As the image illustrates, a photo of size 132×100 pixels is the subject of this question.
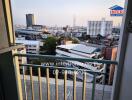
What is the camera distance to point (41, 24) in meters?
1.87

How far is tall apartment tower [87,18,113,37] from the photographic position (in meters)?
1.63

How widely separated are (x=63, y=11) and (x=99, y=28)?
468 mm

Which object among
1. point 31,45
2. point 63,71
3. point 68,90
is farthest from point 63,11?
point 68,90

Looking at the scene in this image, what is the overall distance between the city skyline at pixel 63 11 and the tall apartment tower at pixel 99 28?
50 millimetres

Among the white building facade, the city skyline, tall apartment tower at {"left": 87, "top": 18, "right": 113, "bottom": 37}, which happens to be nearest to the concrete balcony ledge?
the white building facade

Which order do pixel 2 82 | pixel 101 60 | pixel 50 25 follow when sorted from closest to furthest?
pixel 101 60
pixel 50 25
pixel 2 82

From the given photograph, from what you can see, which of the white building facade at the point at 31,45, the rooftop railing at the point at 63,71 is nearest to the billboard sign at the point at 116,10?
the rooftop railing at the point at 63,71

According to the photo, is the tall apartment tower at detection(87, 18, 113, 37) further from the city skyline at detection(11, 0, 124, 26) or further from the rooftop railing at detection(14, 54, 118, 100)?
the rooftop railing at detection(14, 54, 118, 100)

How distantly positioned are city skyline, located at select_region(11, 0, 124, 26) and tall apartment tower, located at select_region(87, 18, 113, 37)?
5cm

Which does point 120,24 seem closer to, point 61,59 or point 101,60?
point 101,60

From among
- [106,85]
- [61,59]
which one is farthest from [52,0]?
[106,85]

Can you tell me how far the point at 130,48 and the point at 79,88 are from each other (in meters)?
0.96

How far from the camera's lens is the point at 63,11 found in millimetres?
1761

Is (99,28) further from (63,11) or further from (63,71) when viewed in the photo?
(63,71)
